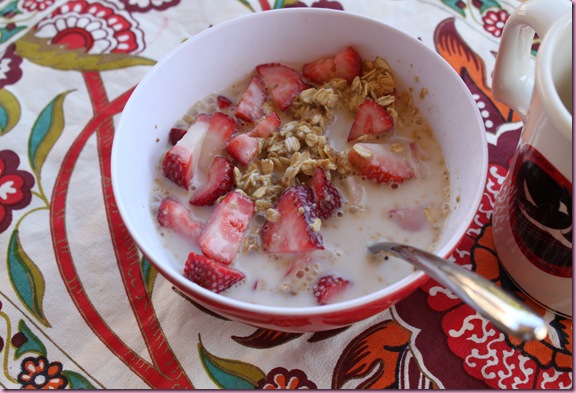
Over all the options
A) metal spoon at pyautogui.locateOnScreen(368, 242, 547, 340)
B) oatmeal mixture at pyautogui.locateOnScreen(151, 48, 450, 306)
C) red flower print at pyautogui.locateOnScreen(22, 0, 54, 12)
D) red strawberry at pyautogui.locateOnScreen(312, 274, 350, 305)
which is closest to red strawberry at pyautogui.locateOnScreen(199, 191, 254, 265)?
oatmeal mixture at pyautogui.locateOnScreen(151, 48, 450, 306)

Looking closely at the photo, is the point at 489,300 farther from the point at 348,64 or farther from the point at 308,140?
the point at 348,64

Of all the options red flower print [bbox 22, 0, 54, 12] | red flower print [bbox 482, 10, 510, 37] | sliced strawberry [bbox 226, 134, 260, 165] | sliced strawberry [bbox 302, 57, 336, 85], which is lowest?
red flower print [bbox 482, 10, 510, 37]

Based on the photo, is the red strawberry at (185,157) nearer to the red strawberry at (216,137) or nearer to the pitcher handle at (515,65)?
the red strawberry at (216,137)

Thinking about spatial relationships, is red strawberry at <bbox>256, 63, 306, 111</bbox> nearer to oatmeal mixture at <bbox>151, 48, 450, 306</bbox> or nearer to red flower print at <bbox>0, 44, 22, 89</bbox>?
oatmeal mixture at <bbox>151, 48, 450, 306</bbox>

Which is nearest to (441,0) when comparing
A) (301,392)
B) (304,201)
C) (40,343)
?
(304,201)

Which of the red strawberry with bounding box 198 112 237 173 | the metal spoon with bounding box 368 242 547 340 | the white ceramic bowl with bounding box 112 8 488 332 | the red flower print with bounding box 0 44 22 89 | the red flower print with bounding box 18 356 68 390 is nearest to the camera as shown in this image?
the metal spoon with bounding box 368 242 547 340

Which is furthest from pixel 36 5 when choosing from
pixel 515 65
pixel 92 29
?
pixel 515 65

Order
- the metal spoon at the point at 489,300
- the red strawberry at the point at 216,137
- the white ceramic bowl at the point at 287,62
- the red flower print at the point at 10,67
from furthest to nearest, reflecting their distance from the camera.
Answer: the red flower print at the point at 10,67 < the red strawberry at the point at 216,137 < the white ceramic bowl at the point at 287,62 < the metal spoon at the point at 489,300

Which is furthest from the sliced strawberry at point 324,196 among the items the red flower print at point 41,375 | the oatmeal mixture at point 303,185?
the red flower print at point 41,375
